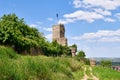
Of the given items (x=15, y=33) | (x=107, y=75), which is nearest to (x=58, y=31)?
(x=15, y=33)

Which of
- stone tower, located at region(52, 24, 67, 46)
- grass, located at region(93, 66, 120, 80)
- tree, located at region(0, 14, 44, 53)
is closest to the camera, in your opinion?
grass, located at region(93, 66, 120, 80)

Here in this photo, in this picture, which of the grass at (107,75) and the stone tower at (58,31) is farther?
the stone tower at (58,31)

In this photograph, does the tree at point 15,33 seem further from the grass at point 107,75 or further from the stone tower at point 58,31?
the stone tower at point 58,31

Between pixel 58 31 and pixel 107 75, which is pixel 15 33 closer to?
pixel 107 75

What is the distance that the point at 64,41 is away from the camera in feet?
292

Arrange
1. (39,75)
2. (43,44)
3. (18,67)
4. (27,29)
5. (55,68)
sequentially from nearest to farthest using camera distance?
(18,67) → (39,75) → (55,68) → (27,29) → (43,44)

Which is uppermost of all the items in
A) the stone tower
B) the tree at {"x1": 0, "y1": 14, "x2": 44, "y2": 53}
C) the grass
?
the stone tower

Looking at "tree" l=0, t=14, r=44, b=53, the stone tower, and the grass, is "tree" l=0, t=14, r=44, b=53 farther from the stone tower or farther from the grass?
the stone tower

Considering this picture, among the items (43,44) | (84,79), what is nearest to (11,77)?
(84,79)

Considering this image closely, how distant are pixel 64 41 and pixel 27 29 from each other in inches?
1685

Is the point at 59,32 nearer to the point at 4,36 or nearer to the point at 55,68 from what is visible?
the point at 4,36

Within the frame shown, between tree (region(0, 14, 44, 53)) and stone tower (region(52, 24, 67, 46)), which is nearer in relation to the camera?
tree (region(0, 14, 44, 53))

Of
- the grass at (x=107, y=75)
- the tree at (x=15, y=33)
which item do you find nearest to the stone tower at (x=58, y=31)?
the tree at (x=15, y=33)

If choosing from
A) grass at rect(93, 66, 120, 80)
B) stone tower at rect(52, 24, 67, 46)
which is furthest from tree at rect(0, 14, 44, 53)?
stone tower at rect(52, 24, 67, 46)
